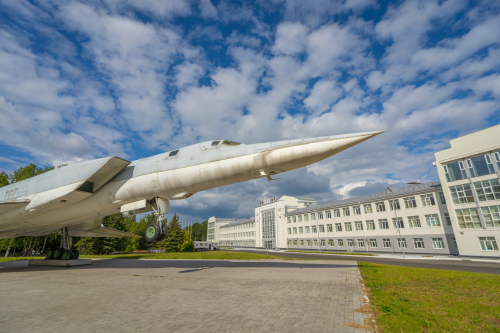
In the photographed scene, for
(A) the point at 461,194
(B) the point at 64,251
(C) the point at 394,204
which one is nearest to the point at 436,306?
(B) the point at 64,251

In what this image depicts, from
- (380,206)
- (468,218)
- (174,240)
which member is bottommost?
(174,240)

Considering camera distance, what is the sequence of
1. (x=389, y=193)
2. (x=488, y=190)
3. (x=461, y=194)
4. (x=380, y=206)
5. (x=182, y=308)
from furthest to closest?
1. (x=380, y=206)
2. (x=389, y=193)
3. (x=461, y=194)
4. (x=488, y=190)
5. (x=182, y=308)

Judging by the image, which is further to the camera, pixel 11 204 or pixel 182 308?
pixel 11 204

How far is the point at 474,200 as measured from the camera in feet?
87.0

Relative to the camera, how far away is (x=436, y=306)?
5.95 meters

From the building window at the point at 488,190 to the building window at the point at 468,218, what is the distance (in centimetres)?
170

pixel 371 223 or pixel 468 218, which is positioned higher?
pixel 371 223

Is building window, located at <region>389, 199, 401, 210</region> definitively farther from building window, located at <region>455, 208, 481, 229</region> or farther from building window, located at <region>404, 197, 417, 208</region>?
building window, located at <region>455, 208, 481, 229</region>

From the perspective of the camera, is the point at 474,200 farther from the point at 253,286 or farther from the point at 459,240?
the point at 253,286

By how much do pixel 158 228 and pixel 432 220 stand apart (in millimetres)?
35973

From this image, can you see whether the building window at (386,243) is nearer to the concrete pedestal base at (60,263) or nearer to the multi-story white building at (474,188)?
the multi-story white building at (474,188)

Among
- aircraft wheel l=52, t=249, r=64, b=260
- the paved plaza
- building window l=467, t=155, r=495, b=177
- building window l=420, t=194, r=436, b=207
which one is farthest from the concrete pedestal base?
building window l=420, t=194, r=436, b=207

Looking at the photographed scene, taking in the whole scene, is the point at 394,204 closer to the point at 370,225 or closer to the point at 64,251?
the point at 370,225


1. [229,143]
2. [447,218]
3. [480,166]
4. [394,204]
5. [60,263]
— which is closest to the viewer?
[229,143]
